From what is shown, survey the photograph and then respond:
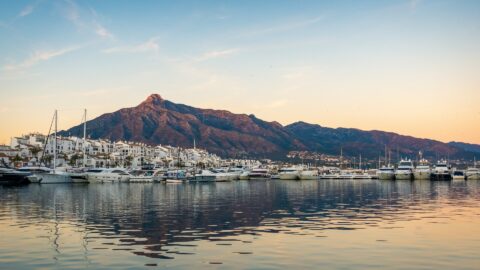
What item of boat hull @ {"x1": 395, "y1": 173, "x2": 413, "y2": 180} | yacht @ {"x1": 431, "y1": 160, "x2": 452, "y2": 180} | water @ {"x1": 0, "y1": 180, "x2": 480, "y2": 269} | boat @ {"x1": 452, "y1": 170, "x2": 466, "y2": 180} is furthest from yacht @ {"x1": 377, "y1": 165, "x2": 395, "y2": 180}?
water @ {"x1": 0, "y1": 180, "x2": 480, "y2": 269}

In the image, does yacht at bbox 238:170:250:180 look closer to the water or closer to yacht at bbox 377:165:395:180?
yacht at bbox 377:165:395:180

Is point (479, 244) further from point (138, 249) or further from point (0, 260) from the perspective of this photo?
point (0, 260)

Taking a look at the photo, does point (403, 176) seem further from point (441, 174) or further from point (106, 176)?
point (106, 176)

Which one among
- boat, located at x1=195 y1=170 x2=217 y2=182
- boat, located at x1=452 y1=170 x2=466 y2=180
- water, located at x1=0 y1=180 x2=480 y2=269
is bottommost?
boat, located at x1=452 y1=170 x2=466 y2=180

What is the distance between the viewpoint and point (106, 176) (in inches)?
5664

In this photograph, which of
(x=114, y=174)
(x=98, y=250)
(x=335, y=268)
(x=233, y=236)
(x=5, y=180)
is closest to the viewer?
(x=335, y=268)

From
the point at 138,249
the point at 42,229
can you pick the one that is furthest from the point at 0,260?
the point at 42,229

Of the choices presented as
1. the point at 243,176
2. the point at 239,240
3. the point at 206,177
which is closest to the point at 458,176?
the point at 243,176

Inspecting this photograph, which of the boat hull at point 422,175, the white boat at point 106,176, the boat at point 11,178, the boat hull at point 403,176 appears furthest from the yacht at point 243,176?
the boat at point 11,178

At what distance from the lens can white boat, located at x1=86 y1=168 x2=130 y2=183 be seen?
140750 millimetres

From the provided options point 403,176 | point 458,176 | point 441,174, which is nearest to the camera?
point 403,176

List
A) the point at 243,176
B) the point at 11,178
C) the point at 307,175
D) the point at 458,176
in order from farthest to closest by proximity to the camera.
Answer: the point at 307,175 < the point at 243,176 < the point at 458,176 < the point at 11,178

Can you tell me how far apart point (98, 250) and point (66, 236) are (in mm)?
6734

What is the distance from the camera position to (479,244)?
96.8 ft
